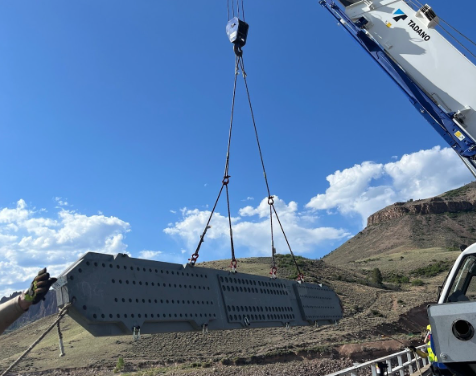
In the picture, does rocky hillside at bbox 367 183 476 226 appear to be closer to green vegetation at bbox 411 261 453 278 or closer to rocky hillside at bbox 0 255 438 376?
green vegetation at bbox 411 261 453 278

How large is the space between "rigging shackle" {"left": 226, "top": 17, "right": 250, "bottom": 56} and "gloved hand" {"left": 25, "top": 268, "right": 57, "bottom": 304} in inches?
276

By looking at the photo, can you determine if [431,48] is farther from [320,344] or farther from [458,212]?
[458,212]

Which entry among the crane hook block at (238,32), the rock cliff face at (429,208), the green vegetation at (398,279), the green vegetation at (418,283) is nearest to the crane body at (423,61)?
the crane hook block at (238,32)

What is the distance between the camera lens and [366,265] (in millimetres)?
84750

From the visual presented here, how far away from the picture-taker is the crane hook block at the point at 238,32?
30.4ft

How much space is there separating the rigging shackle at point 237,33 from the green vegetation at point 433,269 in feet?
206

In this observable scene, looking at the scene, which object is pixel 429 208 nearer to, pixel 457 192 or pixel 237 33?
pixel 457 192

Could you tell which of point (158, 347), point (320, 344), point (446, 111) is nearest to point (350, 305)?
point (320, 344)

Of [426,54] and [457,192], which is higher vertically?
[457,192]

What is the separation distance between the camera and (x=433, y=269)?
2484 inches

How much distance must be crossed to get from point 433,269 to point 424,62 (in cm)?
6278

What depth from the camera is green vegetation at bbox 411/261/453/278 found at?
6127 centimetres

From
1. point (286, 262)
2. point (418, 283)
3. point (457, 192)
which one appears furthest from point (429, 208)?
point (286, 262)

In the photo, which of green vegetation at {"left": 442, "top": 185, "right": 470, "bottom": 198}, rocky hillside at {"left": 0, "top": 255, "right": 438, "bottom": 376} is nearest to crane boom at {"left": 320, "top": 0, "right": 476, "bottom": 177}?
rocky hillside at {"left": 0, "top": 255, "right": 438, "bottom": 376}
